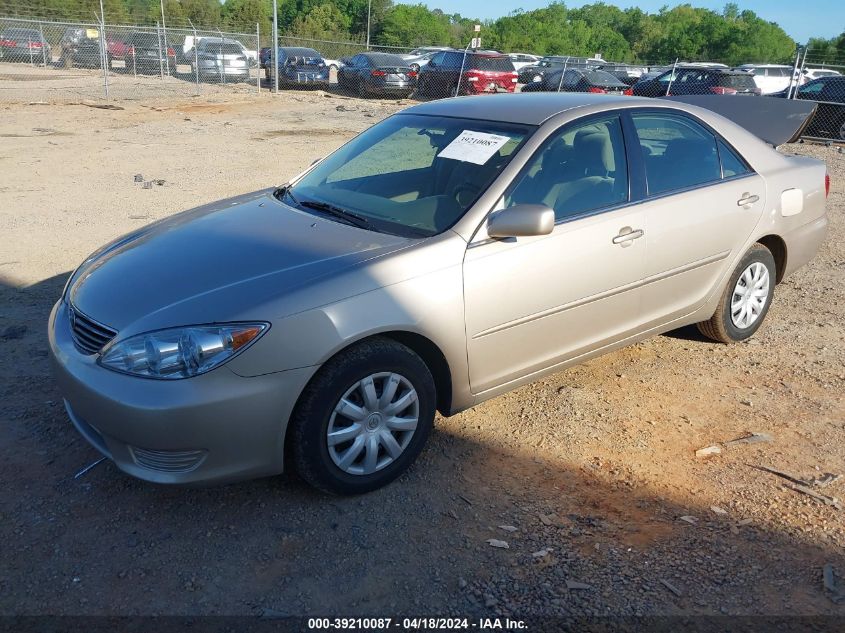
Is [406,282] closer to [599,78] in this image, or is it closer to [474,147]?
[474,147]

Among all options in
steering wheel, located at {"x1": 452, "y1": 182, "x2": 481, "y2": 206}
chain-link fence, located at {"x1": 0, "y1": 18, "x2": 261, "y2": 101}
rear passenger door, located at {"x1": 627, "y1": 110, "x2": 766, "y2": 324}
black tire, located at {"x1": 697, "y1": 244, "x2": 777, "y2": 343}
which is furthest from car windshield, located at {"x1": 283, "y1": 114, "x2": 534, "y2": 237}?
chain-link fence, located at {"x1": 0, "y1": 18, "x2": 261, "y2": 101}

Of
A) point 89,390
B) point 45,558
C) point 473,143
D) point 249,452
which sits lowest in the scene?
point 45,558

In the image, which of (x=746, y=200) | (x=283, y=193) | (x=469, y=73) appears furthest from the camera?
(x=469, y=73)

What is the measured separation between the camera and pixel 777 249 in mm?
5094

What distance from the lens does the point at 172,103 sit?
20.4m

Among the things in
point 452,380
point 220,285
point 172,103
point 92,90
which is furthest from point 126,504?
point 92,90

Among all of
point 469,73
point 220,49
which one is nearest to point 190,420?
point 469,73

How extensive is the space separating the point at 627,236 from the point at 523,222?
2.89 feet

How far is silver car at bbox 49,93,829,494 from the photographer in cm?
291

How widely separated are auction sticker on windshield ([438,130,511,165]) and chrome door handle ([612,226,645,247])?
0.78m

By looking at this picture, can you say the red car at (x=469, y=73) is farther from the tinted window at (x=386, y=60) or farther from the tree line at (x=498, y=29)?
the tree line at (x=498, y=29)

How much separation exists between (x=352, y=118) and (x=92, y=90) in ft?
29.0

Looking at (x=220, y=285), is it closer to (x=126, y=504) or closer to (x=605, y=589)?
(x=126, y=504)

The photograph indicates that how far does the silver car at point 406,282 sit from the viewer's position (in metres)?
2.91
